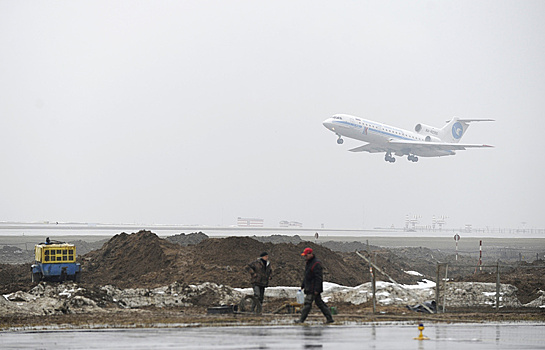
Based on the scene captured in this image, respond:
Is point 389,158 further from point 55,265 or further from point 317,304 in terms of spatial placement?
point 317,304

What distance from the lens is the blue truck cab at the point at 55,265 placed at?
3060cm

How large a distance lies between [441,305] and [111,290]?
1072cm

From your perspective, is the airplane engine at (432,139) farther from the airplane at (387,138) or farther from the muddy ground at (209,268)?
the muddy ground at (209,268)

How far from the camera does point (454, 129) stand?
137000mm

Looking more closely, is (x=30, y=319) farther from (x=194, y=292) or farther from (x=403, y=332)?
(x=403, y=332)

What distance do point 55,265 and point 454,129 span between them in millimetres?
113926

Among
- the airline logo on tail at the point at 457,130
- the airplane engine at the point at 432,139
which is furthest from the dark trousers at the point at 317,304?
the airline logo on tail at the point at 457,130

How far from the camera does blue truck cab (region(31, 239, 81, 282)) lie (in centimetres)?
3060

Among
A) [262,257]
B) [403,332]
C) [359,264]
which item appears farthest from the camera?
[359,264]

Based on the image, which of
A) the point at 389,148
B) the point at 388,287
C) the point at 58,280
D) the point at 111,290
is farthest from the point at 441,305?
the point at 389,148

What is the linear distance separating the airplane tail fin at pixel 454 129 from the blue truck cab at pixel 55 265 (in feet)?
353

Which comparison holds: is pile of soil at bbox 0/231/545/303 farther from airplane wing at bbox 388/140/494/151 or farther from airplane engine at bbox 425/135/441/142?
airplane engine at bbox 425/135/441/142

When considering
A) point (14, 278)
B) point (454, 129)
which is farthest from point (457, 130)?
point (14, 278)

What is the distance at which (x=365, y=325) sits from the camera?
19.1 metres
